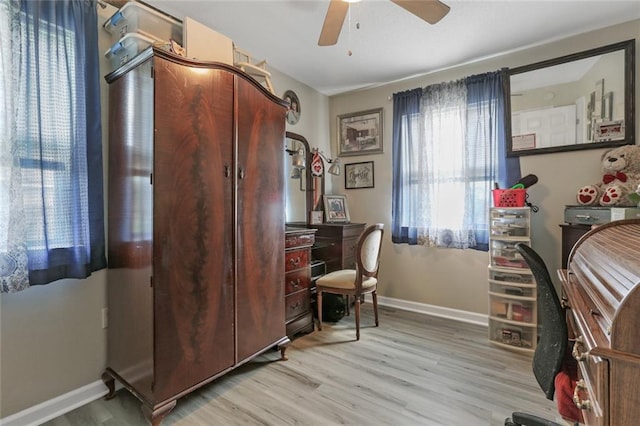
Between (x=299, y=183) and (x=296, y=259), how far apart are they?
112cm

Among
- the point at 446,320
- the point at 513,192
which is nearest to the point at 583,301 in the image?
the point at 513,192

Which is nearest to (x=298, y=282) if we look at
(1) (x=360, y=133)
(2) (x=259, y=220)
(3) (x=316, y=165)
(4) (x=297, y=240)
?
(4) (x=297, y=240)

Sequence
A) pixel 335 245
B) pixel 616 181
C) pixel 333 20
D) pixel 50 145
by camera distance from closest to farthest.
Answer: pixel 50 145, pixel 333 20, pixel 616 181, pixel 335 245

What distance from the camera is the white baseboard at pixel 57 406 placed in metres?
1.47

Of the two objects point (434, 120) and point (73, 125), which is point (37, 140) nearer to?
point (73, 125)

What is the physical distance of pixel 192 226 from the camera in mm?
1565

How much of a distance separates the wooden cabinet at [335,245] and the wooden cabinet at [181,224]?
1244mm

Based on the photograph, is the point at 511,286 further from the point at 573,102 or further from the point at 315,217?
the point at 315,217

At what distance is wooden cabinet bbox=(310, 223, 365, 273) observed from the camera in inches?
120

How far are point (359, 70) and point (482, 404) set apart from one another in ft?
9.84

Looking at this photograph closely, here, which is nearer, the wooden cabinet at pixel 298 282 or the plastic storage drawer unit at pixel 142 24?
the plastic storage drawer unit at pixel 142 24

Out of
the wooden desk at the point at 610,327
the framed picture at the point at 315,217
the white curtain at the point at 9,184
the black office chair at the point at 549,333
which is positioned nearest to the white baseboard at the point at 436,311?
the framed picture at the point at 315,217

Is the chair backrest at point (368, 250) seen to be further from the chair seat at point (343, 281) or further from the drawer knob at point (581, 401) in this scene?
the drawer knob at point (581, 401)

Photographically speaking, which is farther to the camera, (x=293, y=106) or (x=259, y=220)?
(x=293, y=106)
